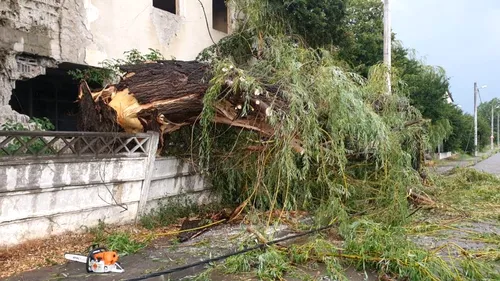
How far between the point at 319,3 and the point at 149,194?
7.64 metres

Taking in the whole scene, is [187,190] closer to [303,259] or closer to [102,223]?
[102,223]

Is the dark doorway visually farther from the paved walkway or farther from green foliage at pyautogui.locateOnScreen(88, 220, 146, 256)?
the paved walkway

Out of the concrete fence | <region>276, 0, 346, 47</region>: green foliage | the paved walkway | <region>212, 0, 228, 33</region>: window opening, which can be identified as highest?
Answer: <region>212, 0, 228, 33</region>: window opening

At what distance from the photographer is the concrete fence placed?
4660 mm

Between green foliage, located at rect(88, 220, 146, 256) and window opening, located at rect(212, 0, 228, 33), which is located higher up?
window opening, located at rect(212, 0, 228, 33)

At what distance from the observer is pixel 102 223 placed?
5.69m

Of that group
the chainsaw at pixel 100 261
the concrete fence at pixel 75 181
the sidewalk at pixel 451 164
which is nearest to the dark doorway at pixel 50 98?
the concrete fence at pixel 75 181

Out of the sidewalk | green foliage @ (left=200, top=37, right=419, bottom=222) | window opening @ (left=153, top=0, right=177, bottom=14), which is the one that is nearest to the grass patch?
green foliage @ (left=200, top=37, right=419, bottom=222)

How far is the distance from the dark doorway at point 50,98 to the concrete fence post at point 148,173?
5.12m

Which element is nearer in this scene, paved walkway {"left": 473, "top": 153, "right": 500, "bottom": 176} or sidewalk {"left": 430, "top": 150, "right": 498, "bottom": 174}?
sidewalk {"left": 430, "top": 150, "right": 498, "bottom": 174}

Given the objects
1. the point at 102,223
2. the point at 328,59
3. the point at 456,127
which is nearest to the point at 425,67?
the point at 328,59

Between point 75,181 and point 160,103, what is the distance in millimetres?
1812

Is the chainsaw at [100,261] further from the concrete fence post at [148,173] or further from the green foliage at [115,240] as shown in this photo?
the concrete fence post at [148,173]

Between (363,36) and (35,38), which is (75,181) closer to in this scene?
(35,38)
